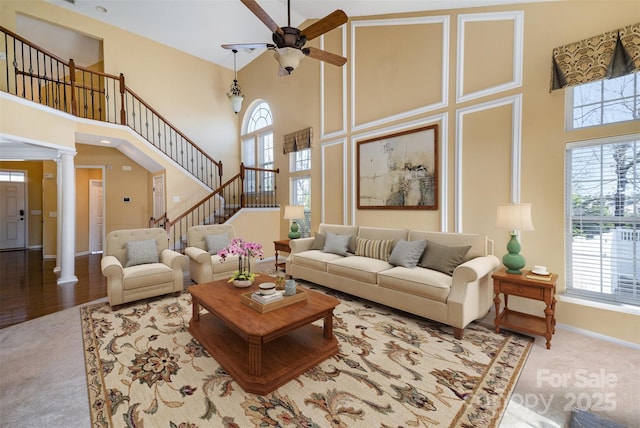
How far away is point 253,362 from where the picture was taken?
192 centimetres

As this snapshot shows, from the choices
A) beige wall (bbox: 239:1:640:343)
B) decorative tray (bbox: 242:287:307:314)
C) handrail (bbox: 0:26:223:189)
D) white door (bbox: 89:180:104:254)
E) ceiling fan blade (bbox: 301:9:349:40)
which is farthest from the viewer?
white door (bbox: 89:180:104:254)

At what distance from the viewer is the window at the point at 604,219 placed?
2561 millimetres

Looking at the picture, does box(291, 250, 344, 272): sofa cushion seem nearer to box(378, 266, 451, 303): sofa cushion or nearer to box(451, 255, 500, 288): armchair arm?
box(378, 266, 451, 303): sofa cushion

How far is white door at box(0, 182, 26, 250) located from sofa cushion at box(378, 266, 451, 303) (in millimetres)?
10208

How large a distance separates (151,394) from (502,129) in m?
4.22

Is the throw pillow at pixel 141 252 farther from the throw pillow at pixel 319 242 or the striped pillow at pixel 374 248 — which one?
the striped pillow at pixel 374 248

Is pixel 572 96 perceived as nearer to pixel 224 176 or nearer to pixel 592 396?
pixel 592 396

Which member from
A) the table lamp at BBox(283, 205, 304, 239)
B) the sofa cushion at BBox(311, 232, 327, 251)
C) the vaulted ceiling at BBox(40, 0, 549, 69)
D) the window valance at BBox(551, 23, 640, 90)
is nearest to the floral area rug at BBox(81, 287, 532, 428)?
the sofa cushion at BBox(311, 232, 327, 251)

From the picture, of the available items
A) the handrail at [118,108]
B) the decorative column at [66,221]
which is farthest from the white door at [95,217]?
the decorative column at [66,221]

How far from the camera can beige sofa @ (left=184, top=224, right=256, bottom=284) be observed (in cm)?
400

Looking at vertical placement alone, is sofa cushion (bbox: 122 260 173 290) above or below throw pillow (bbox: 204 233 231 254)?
below

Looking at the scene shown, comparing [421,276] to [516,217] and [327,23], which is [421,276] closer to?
[516,217]

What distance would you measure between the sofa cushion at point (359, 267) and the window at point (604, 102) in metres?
2.51

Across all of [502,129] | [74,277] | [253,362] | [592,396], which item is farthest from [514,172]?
[74,277]
